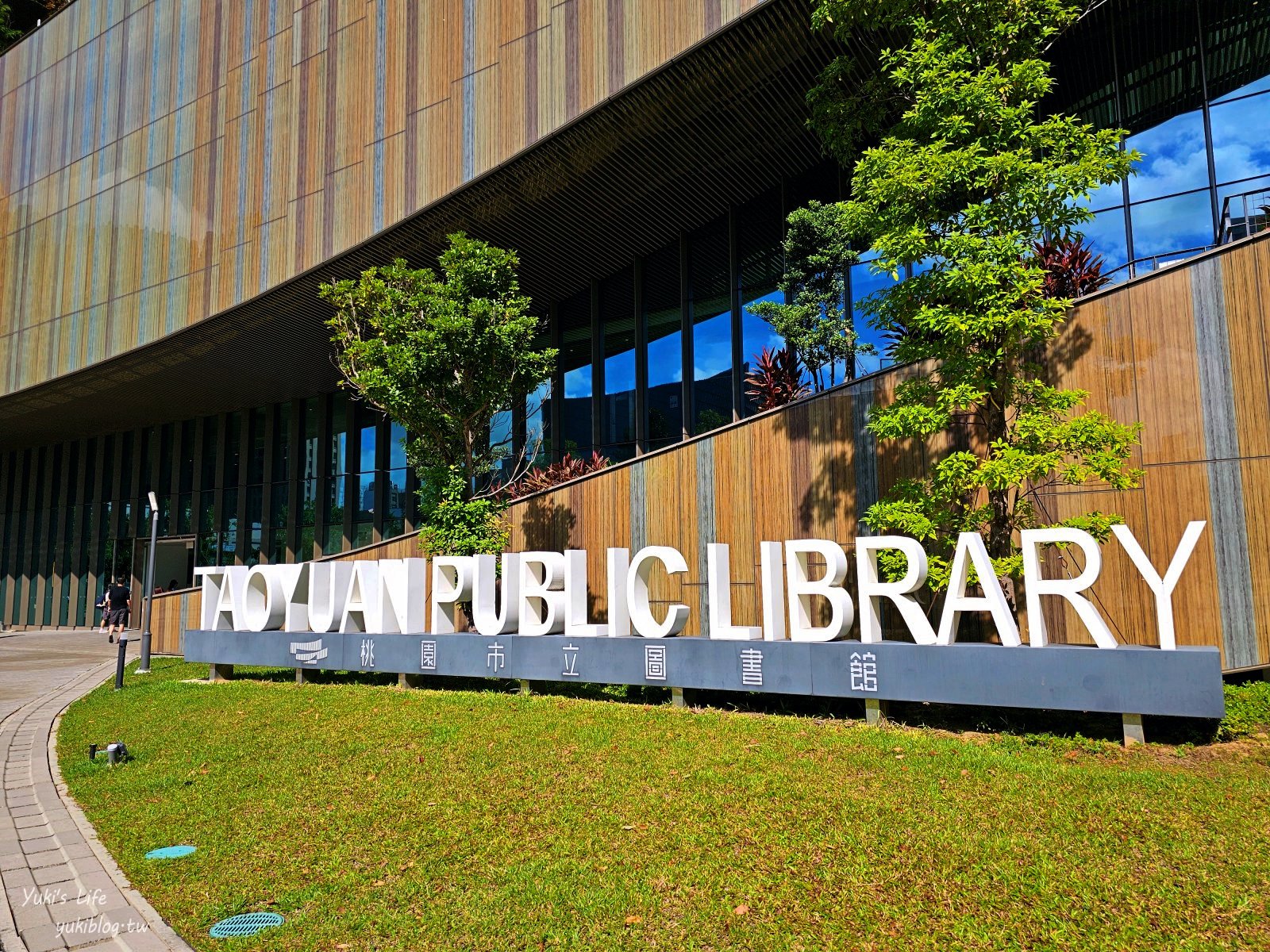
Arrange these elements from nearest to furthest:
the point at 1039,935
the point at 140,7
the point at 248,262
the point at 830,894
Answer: the point at 1039,935, the point at 830,894, the point at 248,262, the point at 140,7

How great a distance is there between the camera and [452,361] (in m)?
14.6

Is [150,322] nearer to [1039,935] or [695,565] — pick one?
[695,565]

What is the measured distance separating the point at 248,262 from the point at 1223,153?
19.5 metres

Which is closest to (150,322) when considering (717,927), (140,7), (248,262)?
(248,262)

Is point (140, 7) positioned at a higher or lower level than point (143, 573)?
higher

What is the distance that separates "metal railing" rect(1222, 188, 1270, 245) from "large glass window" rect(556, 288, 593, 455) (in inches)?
512

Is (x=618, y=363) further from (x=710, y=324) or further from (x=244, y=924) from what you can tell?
(x=244, y=924)

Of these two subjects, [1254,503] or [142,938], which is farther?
[1254,503]

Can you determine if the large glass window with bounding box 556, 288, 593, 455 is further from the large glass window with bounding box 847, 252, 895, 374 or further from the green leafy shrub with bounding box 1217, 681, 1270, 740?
the green leafy shrub with bounding box 1217, 681, 1270, 740

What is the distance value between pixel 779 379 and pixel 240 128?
601 inches

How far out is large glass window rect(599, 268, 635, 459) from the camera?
20734 millimetres

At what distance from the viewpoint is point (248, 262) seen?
67.5 ft

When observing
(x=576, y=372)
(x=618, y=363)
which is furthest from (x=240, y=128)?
(x=618, y=363)

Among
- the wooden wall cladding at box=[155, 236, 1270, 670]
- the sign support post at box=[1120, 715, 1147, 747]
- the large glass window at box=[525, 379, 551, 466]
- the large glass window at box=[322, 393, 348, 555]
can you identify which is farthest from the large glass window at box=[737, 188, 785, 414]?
the large glass window at box=[322, 393, 348, 555]
